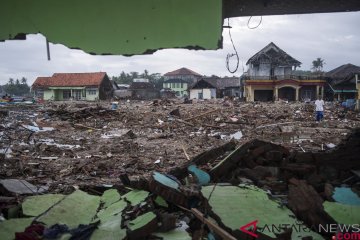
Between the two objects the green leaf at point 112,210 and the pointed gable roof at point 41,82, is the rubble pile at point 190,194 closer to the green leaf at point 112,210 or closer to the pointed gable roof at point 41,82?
the green leaf at point 112,210

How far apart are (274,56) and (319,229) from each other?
4146 cm

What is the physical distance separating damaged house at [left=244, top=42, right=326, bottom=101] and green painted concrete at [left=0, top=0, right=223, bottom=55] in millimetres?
34905

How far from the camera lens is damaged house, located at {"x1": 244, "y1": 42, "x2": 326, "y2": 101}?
37906 mm

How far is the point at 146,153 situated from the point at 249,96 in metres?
30.8

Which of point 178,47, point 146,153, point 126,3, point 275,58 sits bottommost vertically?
point 146,153

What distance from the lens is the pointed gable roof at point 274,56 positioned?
41250 mm

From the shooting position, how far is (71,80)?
46.9 metres

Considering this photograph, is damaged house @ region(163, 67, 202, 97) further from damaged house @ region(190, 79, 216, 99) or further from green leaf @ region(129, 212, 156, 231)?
green leaf @ region(129, 212, 156, 231)

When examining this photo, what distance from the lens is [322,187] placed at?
4.23 meters

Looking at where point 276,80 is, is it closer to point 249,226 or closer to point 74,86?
point 74,86

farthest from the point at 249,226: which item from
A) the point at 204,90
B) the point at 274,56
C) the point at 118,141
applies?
the point at 204,90

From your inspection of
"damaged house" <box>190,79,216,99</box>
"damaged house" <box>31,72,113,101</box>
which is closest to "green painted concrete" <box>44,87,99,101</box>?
"damaged house" <box>31,72,113,101</box>

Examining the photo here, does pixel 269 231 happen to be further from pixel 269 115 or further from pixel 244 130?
pixel 269 115

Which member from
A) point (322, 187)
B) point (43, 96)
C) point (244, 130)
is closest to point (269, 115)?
point (244, 130)
